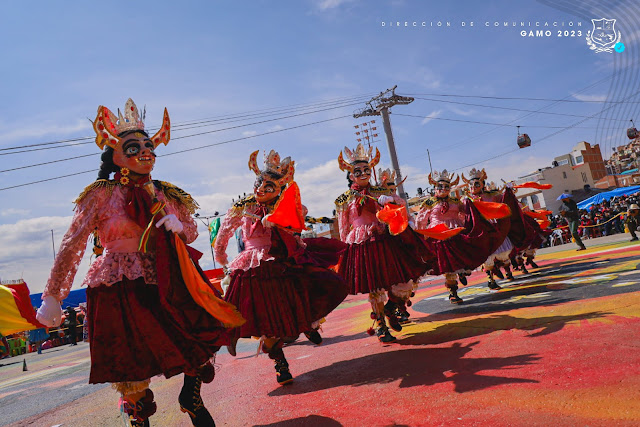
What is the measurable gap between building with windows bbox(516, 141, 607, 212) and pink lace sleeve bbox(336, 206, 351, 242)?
3955 cm

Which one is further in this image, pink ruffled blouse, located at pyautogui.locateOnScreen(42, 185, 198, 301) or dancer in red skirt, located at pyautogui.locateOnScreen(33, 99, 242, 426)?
pink ruffled blouse, located at pyautogui.locateOnScreen(42, 185, 198, 301)

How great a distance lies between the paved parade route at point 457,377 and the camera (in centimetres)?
268

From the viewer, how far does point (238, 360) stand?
6.88 metres

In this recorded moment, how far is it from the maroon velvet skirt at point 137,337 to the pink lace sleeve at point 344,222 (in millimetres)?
3380

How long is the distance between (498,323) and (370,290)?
1567 millimetres

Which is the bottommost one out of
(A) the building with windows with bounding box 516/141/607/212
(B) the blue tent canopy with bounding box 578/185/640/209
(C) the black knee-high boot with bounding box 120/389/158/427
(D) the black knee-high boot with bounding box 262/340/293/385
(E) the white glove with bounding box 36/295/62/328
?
(D) the black knee-high boot with bounding box 262/340/293/385

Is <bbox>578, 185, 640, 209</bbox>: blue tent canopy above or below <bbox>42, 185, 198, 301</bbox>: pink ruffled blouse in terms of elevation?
above

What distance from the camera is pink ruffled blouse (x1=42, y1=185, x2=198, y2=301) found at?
119 inches

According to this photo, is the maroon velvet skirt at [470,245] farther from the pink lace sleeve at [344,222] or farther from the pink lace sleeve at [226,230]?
the pink lace sleeve at [226,230]

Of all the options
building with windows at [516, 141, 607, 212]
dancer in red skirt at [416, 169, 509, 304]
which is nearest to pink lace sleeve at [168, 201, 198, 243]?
dancer in red skirt at [416, 169, 509, 304]

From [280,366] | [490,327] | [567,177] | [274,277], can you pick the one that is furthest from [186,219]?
[567,177]

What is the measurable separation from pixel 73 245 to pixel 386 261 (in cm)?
364

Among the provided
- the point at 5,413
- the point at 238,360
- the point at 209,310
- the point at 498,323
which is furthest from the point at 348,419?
the point at 5,413

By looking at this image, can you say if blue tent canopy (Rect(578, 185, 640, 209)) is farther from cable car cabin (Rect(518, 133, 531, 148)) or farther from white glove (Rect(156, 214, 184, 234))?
white glove (Rect(156, 214, 184, 234))
